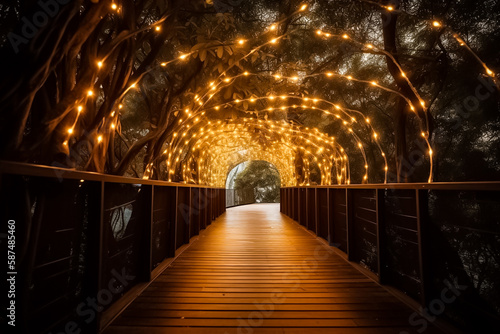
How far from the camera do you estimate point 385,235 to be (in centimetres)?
290

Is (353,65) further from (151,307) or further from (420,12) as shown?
(151,307)

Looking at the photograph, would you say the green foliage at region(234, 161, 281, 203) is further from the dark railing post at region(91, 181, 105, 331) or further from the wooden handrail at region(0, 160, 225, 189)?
the wooden handrail at region(0, 160, 225, 189)

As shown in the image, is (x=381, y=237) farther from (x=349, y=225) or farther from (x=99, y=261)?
(x=99, y=261)

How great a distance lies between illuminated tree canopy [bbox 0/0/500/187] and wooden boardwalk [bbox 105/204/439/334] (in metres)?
1.38

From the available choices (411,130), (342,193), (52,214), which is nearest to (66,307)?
(52,214)

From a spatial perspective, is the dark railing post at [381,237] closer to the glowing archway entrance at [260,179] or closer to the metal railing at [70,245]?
the metal railing at [70,245]

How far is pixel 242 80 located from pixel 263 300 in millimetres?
3443

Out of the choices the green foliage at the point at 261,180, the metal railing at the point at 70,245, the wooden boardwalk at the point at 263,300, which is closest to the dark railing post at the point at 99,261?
the metal railing at the point at 70,245

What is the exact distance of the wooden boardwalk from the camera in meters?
1.98

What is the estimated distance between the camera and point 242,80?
4672 mm

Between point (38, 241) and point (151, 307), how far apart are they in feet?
3.59

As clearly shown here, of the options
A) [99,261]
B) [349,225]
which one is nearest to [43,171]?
[99,261]

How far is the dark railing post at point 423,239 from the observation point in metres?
2.11

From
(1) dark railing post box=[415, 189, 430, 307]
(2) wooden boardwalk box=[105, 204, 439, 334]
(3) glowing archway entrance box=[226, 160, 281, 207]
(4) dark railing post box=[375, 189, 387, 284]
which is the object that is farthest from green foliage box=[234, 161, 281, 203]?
(1) dark railing post box=[415, 189, 430, 307]
